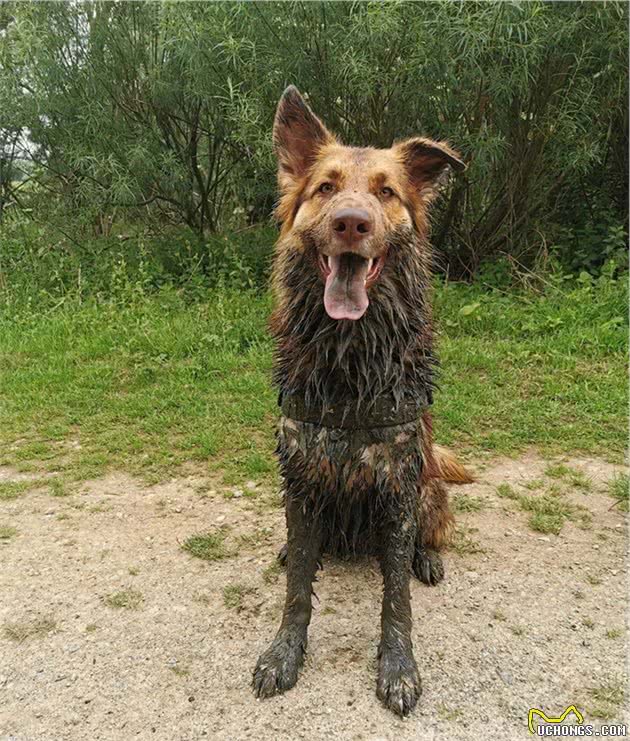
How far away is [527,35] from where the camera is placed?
5.86m

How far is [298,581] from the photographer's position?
103 inches

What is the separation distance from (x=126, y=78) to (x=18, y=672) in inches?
276

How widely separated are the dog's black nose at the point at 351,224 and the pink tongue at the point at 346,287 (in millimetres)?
90

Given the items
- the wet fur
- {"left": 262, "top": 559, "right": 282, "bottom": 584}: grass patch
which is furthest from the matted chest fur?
{"left": 262, "top": 559, "right": 282, "bottom": 584}: grass patch

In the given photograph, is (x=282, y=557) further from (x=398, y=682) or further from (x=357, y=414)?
(x=357, y=414)

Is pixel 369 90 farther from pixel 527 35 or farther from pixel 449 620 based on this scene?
pixel 449 620

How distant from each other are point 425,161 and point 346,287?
76 centimetres

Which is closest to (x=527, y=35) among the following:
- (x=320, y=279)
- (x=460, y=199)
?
(x=460, y=199)

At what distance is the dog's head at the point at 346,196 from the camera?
2205 millimetres

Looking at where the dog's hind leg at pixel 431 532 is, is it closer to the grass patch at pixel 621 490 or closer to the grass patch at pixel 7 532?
the grass patch at pixel 621 490

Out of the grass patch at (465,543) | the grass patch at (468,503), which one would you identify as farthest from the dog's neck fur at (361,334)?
the grass patch at (468,503)

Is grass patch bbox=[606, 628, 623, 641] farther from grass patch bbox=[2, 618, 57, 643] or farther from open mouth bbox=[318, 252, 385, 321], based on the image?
grass patch bbox=[2, 618, 57, 643]

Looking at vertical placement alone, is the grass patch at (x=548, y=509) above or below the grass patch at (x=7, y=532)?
below

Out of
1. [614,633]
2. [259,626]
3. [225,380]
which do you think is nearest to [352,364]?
[259,626]
